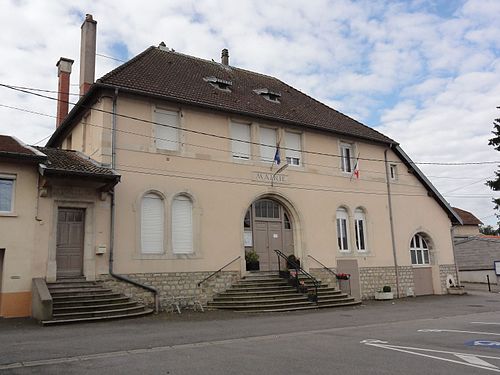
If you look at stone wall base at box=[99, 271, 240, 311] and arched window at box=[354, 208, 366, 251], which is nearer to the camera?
stone wall base at box=[99, 271, 240, 311]

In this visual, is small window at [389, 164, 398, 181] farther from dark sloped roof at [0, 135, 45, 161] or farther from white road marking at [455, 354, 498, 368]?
white road marking at [455, 354, 498, 368]

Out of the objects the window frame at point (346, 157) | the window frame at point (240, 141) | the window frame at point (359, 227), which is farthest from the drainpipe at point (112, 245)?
the window frame at point (346, 157)

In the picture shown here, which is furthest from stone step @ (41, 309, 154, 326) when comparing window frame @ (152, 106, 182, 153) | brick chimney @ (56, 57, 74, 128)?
brick chimney @ (56, 57, 74, 128)

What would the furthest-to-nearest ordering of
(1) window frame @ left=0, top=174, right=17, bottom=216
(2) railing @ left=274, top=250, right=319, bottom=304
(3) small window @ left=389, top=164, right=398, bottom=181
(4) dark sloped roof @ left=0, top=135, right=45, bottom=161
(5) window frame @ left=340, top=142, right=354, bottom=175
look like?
(3) small window @ left=389, top=164, right=398, bottom=181 < (5) window frame @ left=340, top=142, right=354, bottom=175 < (2) railing @ left=274, top=250, right=319, bottom=304 < (1) window frame @ left=0, top=174, right=17, bottom=216 < (4) dark sloped roof @ left=0, top=135, right=45, bottom=161

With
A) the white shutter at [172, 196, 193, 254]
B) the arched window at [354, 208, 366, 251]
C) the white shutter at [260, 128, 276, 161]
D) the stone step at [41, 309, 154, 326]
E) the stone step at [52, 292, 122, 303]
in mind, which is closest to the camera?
the stone step at [41, 309, 154, 326]

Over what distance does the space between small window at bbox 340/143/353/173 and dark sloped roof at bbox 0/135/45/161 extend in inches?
505

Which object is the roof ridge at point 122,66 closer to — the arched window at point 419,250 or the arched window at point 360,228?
the arched window at point 360,228

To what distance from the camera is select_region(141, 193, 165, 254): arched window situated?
1575cm

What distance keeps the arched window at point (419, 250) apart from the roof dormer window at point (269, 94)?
9.71 meters

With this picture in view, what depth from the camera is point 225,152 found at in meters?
18.0

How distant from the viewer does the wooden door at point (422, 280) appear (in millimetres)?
22984

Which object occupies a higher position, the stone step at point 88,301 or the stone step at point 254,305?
the stone step at point 88,301

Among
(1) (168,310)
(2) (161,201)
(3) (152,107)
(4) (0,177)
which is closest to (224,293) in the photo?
(1) (168,310)

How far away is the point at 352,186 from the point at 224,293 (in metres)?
8.26
